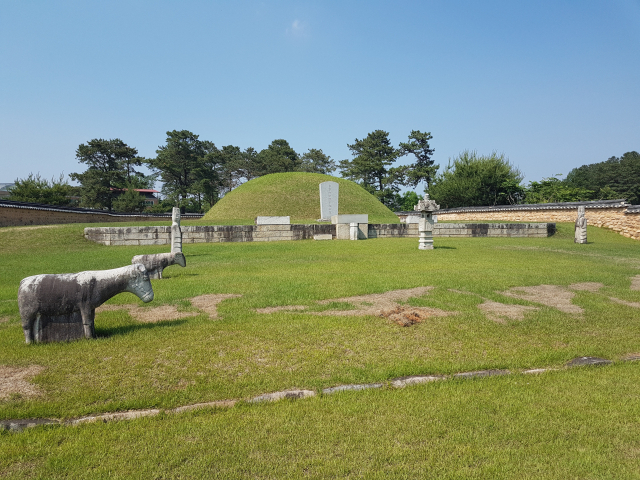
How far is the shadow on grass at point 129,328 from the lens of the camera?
442 centimetres

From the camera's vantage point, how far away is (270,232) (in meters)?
17.2

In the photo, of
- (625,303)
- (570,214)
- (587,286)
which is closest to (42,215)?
(587,286)

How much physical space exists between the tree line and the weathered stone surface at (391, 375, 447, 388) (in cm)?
3771

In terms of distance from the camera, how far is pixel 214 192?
51594mm

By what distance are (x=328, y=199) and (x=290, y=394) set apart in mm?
20429

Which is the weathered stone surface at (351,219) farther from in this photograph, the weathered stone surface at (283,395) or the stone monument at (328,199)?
the weathered stone surface at (283,395)

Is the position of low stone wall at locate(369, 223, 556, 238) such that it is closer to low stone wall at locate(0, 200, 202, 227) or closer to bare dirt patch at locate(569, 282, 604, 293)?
bare dirt patch at locate(569, 282, 604, 293)

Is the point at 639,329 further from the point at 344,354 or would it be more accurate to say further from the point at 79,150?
the point at 79,150

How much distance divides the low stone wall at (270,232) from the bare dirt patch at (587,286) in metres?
11.2

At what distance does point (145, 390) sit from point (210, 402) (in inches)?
22.8

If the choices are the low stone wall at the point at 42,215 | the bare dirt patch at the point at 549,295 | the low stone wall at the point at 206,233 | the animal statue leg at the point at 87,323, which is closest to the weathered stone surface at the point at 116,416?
the animal statue leg at the point at 87,323

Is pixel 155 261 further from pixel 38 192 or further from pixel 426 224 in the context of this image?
pixel 38 192

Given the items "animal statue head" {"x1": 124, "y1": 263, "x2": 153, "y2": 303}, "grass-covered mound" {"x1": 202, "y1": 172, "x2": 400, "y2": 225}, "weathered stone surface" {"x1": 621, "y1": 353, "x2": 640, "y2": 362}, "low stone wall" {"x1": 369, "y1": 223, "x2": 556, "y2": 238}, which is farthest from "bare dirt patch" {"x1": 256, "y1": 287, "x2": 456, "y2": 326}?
"grass-covered mound" {"x1": 202, "y1": 172, "x2": 400, "y2": 225}

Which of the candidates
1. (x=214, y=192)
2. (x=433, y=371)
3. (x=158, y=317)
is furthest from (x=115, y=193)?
(x=433, y=371)
